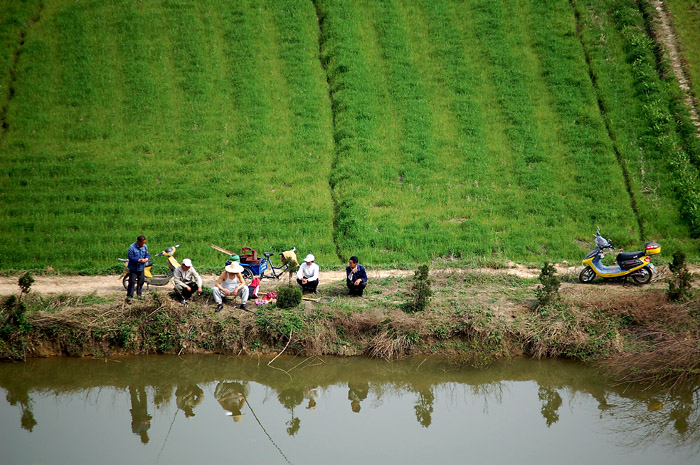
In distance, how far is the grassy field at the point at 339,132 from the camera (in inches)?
740

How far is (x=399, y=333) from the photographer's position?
42.8 feet

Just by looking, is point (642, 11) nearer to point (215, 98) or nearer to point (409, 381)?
point (215, 98)

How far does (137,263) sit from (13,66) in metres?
17.5

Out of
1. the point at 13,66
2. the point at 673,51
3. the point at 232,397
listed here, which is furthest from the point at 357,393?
the point at 13,66

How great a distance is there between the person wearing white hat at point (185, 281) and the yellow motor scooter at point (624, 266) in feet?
31.9

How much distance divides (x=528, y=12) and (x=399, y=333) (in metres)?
21.3

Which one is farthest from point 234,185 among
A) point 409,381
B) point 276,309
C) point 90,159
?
point 409,381

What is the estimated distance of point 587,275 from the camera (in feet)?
50.4

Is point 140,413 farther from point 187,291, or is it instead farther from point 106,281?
point 106,281

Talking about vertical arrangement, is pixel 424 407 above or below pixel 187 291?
below

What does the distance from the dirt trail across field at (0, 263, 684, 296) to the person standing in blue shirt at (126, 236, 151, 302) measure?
89cm

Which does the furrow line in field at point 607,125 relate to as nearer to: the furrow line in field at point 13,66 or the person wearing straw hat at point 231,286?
the person wearing straw hat at point 231,286

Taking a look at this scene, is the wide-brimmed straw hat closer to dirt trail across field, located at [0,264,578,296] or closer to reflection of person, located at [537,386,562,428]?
dirt trail across field, located at [0,264,578,296]

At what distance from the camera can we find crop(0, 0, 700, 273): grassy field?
1880 centimetres
